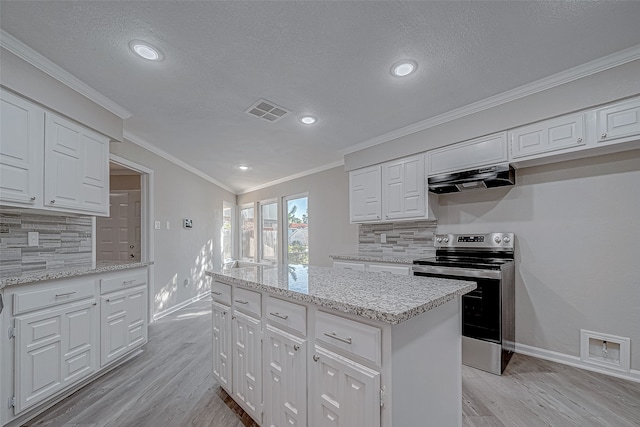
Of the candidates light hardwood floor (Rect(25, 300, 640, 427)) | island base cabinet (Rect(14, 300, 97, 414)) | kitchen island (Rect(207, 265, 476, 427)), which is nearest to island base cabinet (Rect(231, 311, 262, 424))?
kitchen island (Rect(207, 265, 476, 427))

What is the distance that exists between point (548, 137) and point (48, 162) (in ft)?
13.2

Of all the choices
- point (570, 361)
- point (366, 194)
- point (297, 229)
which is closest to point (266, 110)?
point (366, 194)

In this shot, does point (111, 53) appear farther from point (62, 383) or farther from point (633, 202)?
point (633, 202)

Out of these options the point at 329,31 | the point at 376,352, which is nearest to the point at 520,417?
the point at 376,352

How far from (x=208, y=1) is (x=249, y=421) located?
2.50 metres

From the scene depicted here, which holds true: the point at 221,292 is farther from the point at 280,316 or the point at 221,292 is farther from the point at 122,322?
the point at 122,322

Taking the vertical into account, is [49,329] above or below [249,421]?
above

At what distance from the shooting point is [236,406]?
1983 mm

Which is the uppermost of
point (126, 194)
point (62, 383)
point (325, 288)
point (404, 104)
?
point (404, 104)

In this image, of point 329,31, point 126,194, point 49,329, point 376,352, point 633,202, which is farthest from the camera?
point 126,194

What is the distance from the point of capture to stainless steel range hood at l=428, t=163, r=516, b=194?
2.71 m

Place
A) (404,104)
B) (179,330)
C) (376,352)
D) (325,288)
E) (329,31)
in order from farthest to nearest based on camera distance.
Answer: (179,330), (404,104), (329,31), (325,288), (376,352)

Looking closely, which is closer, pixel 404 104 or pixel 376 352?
pixel 376 352

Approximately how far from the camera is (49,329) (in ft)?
6.33
